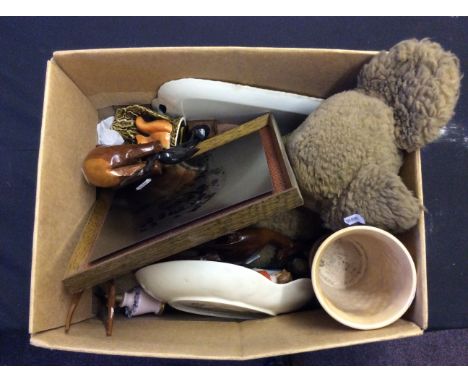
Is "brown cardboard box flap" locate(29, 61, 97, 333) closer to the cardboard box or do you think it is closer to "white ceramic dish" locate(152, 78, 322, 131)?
the cardboard box

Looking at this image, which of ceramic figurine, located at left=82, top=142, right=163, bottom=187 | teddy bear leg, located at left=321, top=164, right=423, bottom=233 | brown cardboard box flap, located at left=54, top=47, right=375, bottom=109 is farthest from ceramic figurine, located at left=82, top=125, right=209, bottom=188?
teddy bear leg, located at left=321, top=164, right=423, bottom=233

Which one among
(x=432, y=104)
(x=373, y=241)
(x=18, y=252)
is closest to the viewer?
(x=432, y=104)

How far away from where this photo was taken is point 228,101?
0.66m

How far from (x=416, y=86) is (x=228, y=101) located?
0.89 feet

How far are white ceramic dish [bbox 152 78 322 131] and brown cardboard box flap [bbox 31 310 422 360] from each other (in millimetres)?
317

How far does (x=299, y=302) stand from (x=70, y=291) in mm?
333

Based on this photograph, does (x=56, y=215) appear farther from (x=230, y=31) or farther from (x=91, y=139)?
(x=230, y=31)

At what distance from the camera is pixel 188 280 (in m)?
0.59

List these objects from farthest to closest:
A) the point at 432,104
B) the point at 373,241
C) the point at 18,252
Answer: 1. the point at 18,252
2. the point at 373,241
3. the point at 432,104

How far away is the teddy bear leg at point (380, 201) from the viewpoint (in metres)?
0.53

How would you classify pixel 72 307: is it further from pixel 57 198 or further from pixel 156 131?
pixel 156 131

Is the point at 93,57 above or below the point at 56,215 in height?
above

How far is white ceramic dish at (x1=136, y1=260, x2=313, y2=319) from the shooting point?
581mm

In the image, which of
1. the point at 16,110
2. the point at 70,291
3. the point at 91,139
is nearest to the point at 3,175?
the point at 16,110
